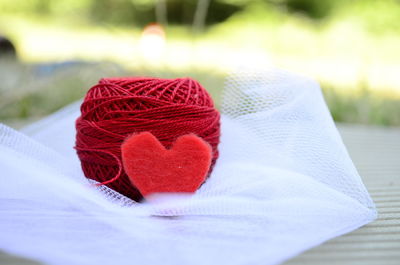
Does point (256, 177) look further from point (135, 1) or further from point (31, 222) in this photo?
point (135, 1)

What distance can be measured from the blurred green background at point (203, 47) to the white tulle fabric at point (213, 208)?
22 centimetres

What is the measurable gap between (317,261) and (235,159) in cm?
29

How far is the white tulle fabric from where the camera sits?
535 mm

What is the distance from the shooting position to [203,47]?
4.55 m

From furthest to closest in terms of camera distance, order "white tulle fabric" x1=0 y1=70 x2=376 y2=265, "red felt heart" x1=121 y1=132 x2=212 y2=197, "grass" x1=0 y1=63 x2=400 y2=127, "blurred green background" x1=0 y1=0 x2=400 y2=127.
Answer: "blurred green background" x1=0 y1=0 x2=400 y2=127, "grass" x1=0 y1=63 x2=400 y2=127, "red felt heart" x1=121 y1=132 x2=212 y2=197, "white tulle fabric" x1=0 y1=70 x2=376 y2=265

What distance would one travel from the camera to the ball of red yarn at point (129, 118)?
0.65 meters

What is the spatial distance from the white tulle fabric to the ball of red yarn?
1.5 inches

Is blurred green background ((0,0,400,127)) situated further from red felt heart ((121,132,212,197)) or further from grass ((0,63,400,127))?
red felt heart ((121,132,212,197))

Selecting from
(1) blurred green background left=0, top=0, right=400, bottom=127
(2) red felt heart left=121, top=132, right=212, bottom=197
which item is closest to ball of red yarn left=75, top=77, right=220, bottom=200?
(2) red felt heart left=121, top=132, right=212, bottom=197

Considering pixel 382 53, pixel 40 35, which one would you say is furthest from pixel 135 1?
pixel 382 53

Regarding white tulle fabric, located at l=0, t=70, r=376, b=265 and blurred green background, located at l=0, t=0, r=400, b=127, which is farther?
blurred green background, located at l=0, t=0, r=400, b=127

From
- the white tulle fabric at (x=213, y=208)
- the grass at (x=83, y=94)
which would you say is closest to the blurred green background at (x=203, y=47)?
the grass at (x=83, y=94)

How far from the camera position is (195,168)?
2.18ft

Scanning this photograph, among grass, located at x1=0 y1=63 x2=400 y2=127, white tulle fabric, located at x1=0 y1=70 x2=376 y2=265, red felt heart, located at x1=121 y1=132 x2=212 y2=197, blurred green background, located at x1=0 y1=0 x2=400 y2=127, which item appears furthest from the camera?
blurred green background, located at x1=0 y1=0 x2=400 y2=127
